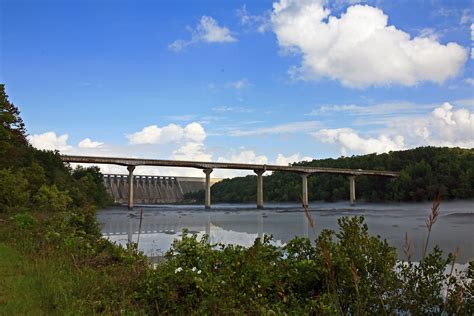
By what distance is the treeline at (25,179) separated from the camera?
24219mm

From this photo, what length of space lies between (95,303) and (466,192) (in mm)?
98174

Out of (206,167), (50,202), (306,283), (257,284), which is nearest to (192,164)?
(206,167)

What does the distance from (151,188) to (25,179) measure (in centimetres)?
11758

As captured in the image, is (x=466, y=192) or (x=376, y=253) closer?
(x=376, y=253)

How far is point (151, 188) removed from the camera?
145875 mm

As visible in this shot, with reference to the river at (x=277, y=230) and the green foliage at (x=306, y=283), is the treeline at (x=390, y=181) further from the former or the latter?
the green foliage at (x=306, y=283)

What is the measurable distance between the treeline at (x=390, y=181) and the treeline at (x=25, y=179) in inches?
1676

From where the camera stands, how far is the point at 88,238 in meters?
12.7

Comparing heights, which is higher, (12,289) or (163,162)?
(163,162)

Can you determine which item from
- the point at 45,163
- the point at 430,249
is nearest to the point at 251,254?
the point at 430,249

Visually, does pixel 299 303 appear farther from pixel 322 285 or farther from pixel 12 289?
pixel 12 289

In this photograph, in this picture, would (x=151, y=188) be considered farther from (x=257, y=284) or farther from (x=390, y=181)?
(x=257, y=284)

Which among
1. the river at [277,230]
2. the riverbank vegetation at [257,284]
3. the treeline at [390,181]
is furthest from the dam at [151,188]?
the riverbank vegetation at [257,284]

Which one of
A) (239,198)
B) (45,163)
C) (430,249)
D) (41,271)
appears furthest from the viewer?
(239,198)
